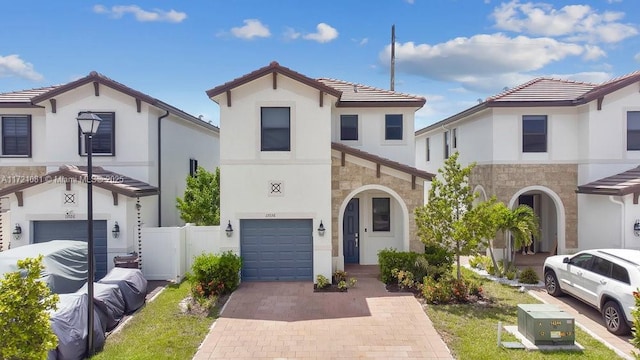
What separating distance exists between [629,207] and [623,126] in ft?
12.0

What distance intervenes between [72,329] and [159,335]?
1.95m

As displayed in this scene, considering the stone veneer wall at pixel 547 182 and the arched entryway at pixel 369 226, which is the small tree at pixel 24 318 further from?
the stone veneer wall at pixel 547 182

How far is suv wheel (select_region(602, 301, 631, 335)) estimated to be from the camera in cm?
949

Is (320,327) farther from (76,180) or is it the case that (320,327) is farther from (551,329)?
(76,180)

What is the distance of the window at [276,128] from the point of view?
13.9 metres

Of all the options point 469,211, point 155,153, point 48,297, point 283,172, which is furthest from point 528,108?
point 48,297

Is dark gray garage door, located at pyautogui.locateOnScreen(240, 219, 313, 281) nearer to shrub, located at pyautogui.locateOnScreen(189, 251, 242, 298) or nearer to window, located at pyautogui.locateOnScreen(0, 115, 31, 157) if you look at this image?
shrub, located at pyautogui.locateOnScreen(189, 251, 242, 298)

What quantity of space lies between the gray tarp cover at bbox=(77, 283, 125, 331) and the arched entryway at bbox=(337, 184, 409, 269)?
27.2ft

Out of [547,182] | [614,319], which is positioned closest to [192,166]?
[547,182]

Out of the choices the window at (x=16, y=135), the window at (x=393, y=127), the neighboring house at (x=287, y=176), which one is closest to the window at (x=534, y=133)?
the window at (x=393, y=127)

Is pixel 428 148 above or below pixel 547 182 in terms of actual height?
above

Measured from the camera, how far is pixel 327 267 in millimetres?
13758

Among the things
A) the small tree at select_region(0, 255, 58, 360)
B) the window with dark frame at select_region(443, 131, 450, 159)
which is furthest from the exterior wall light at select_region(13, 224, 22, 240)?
the window with dark frame at select_region(443, 131, 450, 159)

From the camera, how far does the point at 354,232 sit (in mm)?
16422
